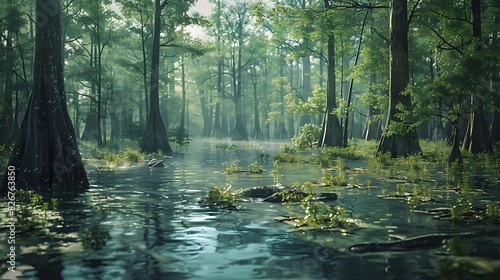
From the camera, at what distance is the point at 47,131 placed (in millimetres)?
11578

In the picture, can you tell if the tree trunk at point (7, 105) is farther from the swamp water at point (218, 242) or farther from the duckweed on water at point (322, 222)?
the duckweed on water at point (322, 222)

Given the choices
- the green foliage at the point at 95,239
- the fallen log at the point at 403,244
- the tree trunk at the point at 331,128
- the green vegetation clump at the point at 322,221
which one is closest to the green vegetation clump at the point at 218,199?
the green vegetation clump at the point at 322,221

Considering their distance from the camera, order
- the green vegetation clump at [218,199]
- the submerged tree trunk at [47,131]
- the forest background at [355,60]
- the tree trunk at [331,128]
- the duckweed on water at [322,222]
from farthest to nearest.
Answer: the tree trunk at [331,128], the forest background at [355,60], the submerged tree trunk at [47,131], the green vegetation clump at [218,199], the duckweed on water at [322,222]

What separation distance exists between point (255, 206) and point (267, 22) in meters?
50.5

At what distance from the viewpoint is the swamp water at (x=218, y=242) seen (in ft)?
16.3

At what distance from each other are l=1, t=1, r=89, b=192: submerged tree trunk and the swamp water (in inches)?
58.6

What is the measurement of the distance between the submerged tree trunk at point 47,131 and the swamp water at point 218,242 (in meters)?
1.49

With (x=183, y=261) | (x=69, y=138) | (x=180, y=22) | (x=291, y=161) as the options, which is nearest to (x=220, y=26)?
(x=180, y=22)

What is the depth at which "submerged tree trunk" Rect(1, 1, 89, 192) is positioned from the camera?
37.0ft

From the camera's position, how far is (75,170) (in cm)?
1208

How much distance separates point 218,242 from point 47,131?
6.98 m

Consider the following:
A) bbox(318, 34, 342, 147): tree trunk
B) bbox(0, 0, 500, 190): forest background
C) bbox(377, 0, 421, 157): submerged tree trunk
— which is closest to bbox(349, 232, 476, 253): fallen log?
bbox(0, 0, 500, 190): forest background

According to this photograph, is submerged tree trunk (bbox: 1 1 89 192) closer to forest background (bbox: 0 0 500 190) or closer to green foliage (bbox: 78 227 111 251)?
forest background (bbox: 0 0 500 190)

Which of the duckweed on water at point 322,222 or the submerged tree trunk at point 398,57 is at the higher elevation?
the submerged tree trunk at point 398,57
